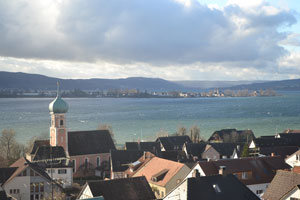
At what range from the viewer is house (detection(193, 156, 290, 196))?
38375 millimetres

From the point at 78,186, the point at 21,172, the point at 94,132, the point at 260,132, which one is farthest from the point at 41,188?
the point at 260,132

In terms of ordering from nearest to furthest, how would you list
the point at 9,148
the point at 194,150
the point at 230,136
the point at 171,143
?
the point at 194,150 → the point at 9,148 → the point at 171,143 → the point at 230,136

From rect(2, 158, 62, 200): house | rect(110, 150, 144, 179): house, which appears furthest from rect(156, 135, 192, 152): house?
rect(2, 158, 62, 200): house

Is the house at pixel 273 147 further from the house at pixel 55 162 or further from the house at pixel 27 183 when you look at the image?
the house at pixel 27 183

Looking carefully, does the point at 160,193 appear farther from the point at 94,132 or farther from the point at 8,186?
the point at 94,132

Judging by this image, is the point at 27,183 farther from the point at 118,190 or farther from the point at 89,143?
the point at 89,143

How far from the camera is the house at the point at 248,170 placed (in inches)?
1511

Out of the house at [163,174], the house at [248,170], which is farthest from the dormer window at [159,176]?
the house at [248,170]

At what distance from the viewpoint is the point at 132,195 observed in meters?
35.0

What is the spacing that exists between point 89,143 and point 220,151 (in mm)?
19328

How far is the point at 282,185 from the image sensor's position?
99.6 ft

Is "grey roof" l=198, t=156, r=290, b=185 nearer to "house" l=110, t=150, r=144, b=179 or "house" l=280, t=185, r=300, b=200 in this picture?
"house" l=280, t=185, r=300, b=200

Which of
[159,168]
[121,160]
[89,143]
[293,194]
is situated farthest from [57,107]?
[293,194]

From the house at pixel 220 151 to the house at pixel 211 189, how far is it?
109 ft
